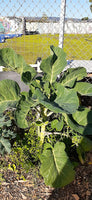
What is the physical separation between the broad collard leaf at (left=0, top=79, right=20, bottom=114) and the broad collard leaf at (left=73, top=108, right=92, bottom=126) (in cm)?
57

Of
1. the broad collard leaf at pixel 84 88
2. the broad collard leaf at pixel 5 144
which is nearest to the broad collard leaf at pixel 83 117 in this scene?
the broad collard leaf at pixel 84 88

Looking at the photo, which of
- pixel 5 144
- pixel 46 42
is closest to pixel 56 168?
pixel 5 144

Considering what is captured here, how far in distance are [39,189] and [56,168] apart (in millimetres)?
313

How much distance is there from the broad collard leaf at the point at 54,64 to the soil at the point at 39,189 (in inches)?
38.4

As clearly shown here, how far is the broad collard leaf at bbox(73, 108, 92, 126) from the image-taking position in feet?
5.08

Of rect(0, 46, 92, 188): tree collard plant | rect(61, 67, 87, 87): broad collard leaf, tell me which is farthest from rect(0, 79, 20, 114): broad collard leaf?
rect(61, 67, 87, 87): broad collard leaf

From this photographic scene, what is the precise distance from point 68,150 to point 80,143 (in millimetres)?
299

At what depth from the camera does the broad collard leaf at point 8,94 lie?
1.42 metres

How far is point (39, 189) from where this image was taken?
1.62 metres

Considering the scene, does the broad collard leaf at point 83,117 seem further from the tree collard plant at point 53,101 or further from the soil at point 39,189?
the soil at point 39,189

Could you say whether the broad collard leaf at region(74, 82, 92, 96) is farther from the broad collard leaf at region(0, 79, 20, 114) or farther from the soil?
the soil

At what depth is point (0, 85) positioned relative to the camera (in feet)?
4.66

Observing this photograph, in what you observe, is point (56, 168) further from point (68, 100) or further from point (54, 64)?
point (54, 64)

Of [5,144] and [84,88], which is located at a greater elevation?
[84,88]
